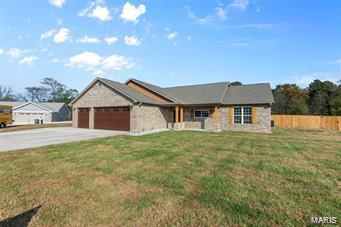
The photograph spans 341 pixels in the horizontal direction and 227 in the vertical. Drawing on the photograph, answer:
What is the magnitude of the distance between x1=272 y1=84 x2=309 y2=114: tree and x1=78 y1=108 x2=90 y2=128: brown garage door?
36.6 metres

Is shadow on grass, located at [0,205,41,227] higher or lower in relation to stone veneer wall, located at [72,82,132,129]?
lower

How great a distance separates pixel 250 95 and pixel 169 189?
16857 mm

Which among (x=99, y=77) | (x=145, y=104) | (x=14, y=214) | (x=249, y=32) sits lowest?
(x=14, y=214)

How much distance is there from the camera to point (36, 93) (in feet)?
218

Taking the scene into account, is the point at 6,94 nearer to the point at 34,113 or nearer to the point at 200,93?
the point at 34,113

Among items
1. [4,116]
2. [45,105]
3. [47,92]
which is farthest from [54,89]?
[4,116]

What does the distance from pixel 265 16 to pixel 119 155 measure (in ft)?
40.7

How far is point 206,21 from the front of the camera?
42.9 feet

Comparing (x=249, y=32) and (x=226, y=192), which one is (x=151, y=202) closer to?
(x=226, y=192)

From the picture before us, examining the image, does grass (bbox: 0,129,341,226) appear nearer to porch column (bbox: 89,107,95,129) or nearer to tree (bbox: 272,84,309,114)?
porch column (bbox: 89,107,95,129)

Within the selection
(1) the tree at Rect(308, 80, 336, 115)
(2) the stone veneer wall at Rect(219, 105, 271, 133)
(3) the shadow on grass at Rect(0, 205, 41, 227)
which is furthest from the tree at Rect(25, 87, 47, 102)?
(1) the tree at Rect(308, 80, 336, 115)

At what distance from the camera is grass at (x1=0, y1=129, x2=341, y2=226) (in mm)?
3395

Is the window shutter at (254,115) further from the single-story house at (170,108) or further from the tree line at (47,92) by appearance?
the tree line at (47,92)

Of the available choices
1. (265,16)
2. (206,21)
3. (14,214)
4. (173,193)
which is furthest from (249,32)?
(14,214)
